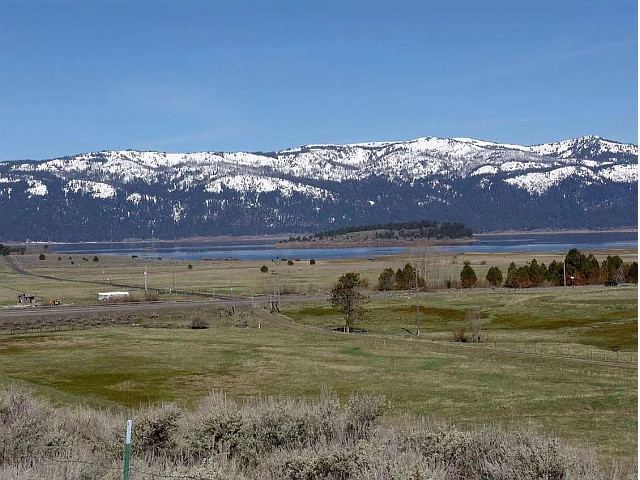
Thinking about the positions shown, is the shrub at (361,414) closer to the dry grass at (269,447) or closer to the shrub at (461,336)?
the dry grass at (269,447)

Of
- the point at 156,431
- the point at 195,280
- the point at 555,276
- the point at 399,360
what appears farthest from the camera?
the point at 195,280

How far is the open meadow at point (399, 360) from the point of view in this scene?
36844 mm

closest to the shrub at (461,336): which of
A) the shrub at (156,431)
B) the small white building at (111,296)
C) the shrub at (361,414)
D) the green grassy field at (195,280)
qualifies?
the green grassy field at (195,280)

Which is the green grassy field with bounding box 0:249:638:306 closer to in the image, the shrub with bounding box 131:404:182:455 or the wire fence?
the shrub with bounding box 131:404:182:455

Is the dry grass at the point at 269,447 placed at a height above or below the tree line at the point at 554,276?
above

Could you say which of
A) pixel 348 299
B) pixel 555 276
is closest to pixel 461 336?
pixel 348 299

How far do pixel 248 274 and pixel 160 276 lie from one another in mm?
18499

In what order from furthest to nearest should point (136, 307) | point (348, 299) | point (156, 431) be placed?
point (136, 307), point (348, 299), point (156, 431)

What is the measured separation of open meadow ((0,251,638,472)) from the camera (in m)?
36.8

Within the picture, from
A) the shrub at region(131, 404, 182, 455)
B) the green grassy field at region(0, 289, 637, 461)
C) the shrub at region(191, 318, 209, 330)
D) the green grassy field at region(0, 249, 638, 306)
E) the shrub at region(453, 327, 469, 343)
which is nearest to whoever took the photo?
the shrub at region(131, 404, 182, 455)

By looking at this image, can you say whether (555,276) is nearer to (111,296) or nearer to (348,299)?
(348,299)

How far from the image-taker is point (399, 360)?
54.3 metres

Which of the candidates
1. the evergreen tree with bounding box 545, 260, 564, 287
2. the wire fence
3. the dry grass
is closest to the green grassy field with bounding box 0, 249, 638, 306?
the evergreen tree with bounding box 545, 260, 564, 287

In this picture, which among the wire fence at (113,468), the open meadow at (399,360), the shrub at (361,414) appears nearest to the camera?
the wire fence at (113,468)
